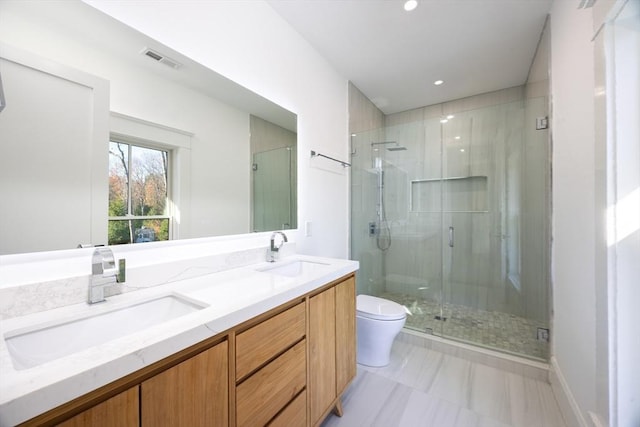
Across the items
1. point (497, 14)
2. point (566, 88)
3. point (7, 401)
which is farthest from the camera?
point (497, 14)

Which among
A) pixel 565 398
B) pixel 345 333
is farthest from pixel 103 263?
pixel 565 398

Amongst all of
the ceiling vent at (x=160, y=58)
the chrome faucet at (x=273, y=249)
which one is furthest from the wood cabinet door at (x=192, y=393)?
the ceiling vent at (x=160, y=58)

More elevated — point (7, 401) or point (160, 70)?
point (160, 70)

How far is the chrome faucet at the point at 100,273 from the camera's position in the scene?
90cm

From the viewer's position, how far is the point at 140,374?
61 centimetres

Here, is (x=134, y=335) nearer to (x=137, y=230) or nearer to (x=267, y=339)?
(x=267, y=339)

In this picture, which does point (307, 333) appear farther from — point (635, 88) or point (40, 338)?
point (635, 88)

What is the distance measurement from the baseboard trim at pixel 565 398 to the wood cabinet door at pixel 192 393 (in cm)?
166

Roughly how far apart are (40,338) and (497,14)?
2.85 metres

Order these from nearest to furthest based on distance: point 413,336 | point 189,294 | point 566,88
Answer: point 189,294 < point 566,88 < point 413,336

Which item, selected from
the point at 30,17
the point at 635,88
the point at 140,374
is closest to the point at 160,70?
the point at 30,17

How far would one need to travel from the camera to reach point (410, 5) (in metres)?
1.73

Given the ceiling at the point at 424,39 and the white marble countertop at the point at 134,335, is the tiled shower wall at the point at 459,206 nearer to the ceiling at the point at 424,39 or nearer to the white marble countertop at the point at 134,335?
the ceiling at the point at 424,39

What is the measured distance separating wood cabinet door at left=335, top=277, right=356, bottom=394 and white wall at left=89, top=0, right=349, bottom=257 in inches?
24.6
